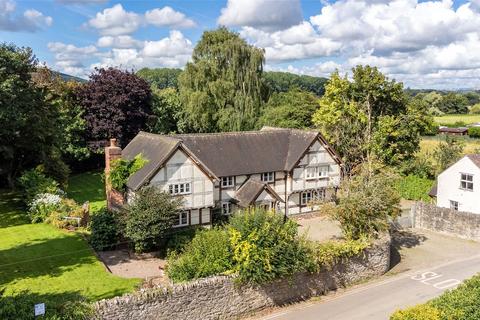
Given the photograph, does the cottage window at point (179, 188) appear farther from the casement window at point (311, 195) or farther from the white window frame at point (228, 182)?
the casement window at point (311, 195)

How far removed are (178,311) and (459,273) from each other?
17281 millimetres

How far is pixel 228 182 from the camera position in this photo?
3378 cm

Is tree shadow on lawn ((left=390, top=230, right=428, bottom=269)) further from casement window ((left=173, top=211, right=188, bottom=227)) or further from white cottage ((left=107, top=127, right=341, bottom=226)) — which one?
casement window ((left=173, top=211, right=188, bottom=227))

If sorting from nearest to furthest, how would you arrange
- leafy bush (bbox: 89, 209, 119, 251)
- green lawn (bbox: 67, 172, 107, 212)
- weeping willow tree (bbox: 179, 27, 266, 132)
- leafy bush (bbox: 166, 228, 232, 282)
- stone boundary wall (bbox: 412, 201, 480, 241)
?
1. leafy bush (bbox: 166, 228, 232, 282)
2. leafy bush (bbox: 89, 209, 119, 251)
3. stone boundary wall (bbox: 412, 201, 480, 241)
4. green lawn (bbox: 67, 172, 107, 212)
5. weeping willow tree (bbox: 179, 27, 266, 132)

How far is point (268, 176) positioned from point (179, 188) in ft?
30.0

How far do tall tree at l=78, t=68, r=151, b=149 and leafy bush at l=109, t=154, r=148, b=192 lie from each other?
1802cm

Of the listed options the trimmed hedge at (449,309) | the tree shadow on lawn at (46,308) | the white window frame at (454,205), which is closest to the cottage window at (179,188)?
the tree shadow on lawn at (46,308)

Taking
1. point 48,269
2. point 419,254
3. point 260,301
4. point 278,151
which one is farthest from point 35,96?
point 419,254

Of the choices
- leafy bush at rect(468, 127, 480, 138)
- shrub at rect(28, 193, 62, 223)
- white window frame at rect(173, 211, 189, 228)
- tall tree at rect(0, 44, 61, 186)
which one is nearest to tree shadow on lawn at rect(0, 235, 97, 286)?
shrub at rect(28, 193, 62, 223)

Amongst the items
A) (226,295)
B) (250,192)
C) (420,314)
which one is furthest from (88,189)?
(420,314)

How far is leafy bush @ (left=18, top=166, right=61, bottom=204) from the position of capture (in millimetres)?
32781

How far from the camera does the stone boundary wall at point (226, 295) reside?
17.4 meters

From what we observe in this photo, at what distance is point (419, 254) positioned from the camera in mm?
29094

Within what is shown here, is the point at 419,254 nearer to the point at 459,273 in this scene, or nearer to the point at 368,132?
the point at 459,273
